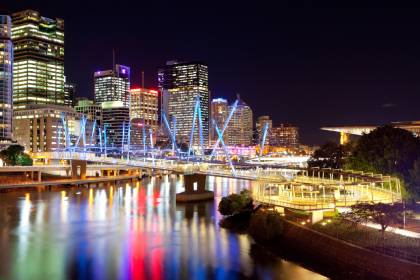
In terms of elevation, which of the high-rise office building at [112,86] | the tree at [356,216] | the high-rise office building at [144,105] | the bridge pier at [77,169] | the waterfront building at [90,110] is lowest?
the tree at [356,216]

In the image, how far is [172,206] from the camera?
31859 mm

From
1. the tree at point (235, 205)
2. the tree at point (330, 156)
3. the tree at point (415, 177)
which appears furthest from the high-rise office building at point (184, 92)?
the tree at point (415, 177)

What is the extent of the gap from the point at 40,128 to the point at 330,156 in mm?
56665

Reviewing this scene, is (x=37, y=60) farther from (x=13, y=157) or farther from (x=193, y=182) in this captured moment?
(x=193, y=182)

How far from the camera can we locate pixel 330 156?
4241 cm

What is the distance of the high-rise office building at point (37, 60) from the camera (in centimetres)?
9950

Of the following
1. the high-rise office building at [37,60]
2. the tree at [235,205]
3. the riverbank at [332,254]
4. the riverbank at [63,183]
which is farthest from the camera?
the high-rise office building at [37,60]

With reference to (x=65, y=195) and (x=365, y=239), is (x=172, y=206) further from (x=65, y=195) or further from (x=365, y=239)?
(x=365, y=239)

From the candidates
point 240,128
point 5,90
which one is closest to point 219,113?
point 240,128

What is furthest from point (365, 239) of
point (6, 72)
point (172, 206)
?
point (6, 72)

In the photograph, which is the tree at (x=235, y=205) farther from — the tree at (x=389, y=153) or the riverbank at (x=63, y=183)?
the riverbank at (x=63, y=183)

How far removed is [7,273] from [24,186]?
98.2 ft

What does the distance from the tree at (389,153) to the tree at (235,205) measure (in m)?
7.20

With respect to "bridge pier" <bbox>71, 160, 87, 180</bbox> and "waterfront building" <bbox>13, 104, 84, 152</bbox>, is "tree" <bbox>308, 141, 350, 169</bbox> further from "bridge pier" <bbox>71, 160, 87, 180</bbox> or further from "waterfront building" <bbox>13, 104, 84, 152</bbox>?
Result: "waterfront building" <bbox>13, 104, 84, 152</bbox>
